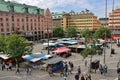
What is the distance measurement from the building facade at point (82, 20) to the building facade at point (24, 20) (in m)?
34.4

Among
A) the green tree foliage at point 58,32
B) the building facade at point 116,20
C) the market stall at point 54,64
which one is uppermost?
the building facade at point 116,20

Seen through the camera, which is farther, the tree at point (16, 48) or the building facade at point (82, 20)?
the building facade at point (82, 20)

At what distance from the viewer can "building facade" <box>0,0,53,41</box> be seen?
92438 mm

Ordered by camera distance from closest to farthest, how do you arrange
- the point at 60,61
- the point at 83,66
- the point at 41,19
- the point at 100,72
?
the point at 100,72 → the point at 60,61 → the point at 83,66 → the point at 41,19

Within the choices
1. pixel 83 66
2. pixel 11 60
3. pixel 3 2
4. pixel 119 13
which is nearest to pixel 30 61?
pixel 11 60

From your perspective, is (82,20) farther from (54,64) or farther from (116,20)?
(54,64)

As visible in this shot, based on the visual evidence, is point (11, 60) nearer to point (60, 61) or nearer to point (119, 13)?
point (60, 61)

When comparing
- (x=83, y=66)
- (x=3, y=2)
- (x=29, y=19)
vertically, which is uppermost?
(x=3, y=2)

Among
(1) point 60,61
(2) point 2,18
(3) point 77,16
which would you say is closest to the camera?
(1) point 60,61

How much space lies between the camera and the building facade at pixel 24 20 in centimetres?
9244

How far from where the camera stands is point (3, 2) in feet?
312

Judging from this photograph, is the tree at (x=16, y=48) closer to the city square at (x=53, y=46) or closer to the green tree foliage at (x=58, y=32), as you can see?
the city square at (x=53, y=46)

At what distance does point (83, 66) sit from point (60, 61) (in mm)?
5109

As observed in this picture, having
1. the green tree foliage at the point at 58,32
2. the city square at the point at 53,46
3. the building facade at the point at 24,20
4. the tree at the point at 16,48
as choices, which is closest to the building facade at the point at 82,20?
the city square at the point at 53,46
